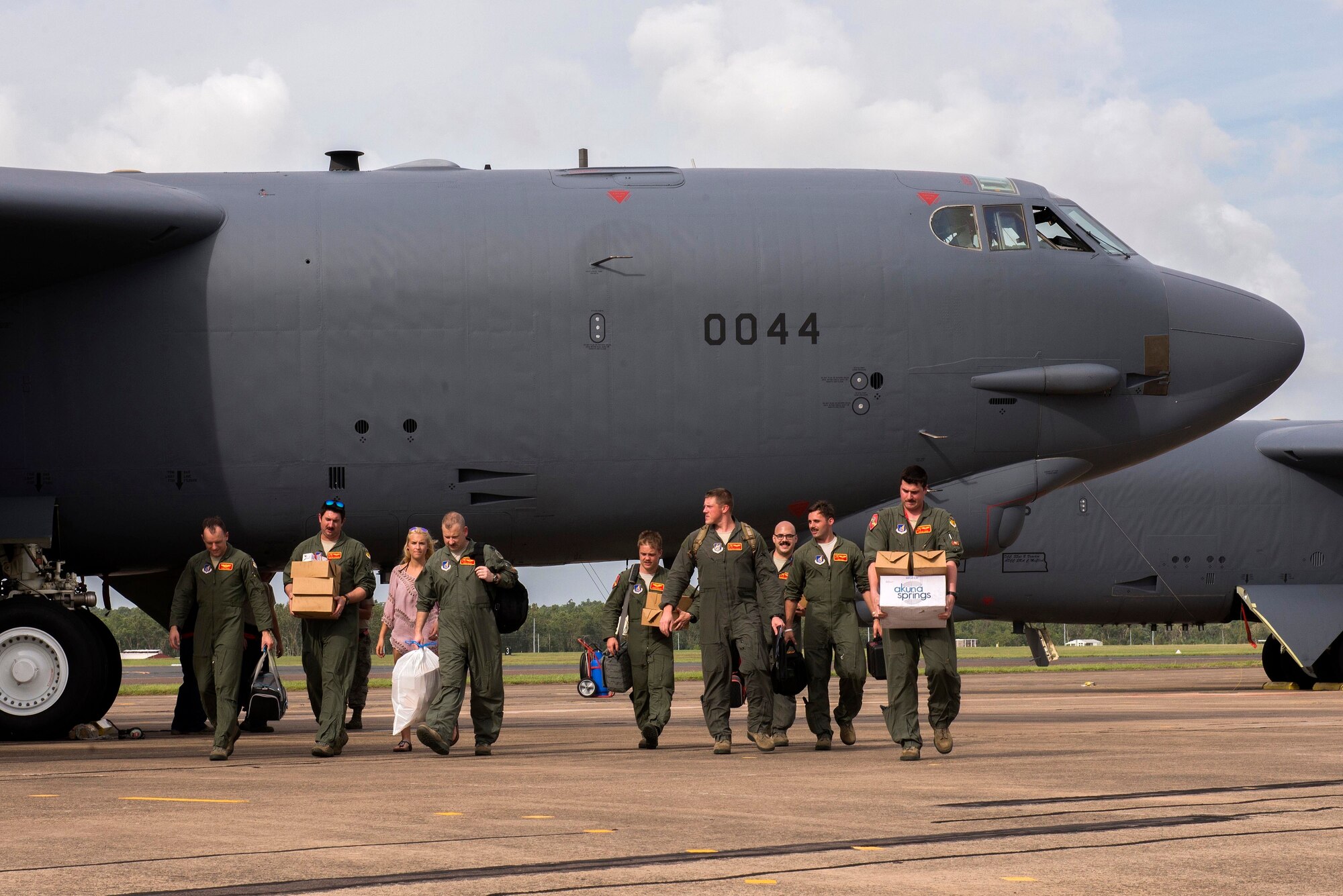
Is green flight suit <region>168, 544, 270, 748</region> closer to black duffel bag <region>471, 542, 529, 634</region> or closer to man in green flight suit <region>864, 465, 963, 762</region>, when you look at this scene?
black duffel bag <region>471, 542, 529, 634</region>

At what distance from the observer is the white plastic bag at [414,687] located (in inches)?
485

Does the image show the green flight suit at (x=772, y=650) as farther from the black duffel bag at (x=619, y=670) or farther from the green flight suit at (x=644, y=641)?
the black duffel bag at (x=619, y=670)

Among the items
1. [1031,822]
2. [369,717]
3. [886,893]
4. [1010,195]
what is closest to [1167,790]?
[1031,822]

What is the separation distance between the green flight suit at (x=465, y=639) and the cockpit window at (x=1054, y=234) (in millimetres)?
6856

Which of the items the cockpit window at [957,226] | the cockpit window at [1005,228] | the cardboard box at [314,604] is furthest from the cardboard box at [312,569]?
the cockpit window at [1005,228]

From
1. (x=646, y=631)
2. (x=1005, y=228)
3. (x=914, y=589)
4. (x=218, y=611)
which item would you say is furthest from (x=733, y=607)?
(x=1005, y=228)

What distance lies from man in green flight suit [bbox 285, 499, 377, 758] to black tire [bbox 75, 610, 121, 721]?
2.85 m

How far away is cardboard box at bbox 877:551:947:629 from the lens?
437 inches

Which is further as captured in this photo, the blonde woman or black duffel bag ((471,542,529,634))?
the blonde woman

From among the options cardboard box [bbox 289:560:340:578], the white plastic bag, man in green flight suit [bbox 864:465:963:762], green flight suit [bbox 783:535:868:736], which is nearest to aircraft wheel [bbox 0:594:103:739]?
cardboard box [bbox 289:560:340:578]

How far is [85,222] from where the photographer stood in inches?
540

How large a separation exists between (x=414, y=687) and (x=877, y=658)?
3.96 meters

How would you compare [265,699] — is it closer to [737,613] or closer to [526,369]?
[526,369]

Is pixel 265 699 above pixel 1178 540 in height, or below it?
below
